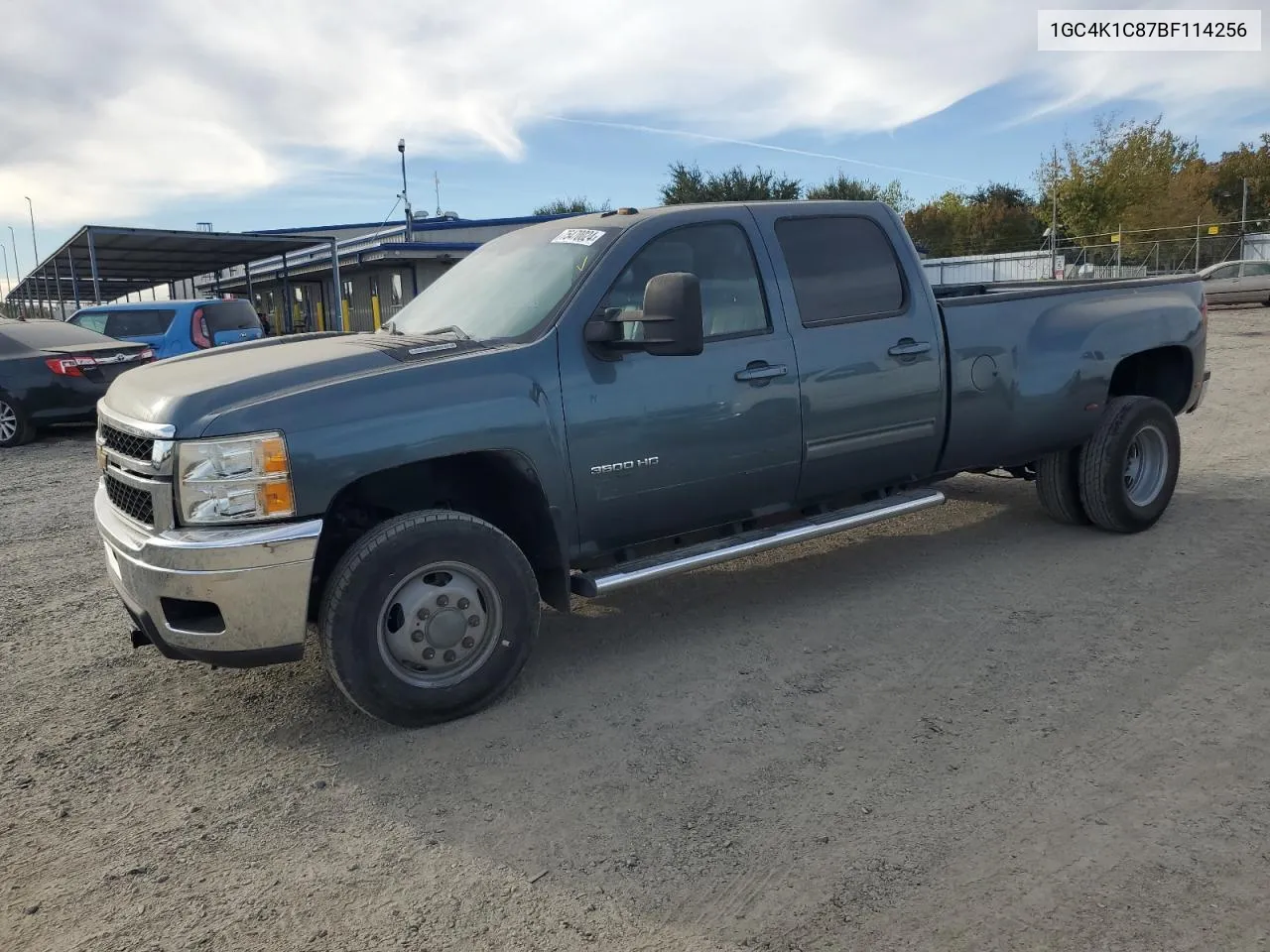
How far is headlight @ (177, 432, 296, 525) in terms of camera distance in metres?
3.40

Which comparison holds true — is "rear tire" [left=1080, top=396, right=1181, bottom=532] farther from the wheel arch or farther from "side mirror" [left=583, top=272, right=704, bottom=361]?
"side mirror" [left=583, top=272, right=704, bottom=361]

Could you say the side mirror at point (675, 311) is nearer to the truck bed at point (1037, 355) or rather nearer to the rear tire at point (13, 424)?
the truck bed at point (1037, 355)

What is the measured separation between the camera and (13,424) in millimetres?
11492

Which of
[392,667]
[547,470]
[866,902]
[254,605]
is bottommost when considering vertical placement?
[866,902]

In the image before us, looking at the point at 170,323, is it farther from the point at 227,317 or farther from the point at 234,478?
the point at 234,478

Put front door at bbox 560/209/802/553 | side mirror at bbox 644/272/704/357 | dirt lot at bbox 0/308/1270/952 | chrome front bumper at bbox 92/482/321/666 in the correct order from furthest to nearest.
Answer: front door at bbox 560/209/802/553
side mirror at bbox 644/272/704/357
chrome front bumper at bbox 92/482/321/666
dirt lot at bbox 0/308/1270/952

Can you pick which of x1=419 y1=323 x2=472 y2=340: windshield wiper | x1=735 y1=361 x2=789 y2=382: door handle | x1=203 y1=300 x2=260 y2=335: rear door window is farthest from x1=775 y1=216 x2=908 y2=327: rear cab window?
x1=203 y1=300 x2=260 y2=335: rear door window

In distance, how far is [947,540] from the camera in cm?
611

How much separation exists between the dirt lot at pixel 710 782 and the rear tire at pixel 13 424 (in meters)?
7.16

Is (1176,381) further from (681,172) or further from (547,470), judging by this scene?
(681,172)

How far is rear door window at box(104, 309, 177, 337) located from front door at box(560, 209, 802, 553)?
511 inches

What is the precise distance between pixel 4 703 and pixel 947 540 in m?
4.96

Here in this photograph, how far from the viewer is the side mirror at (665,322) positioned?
391 centimetres

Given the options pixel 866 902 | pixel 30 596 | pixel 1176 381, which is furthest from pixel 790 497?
pixel 30 596
